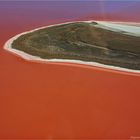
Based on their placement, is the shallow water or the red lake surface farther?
the shallow water

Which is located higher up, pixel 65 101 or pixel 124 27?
pixel 124 27

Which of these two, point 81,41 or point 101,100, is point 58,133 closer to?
point 101,100

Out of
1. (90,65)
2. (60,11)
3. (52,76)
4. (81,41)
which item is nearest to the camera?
(52,76)

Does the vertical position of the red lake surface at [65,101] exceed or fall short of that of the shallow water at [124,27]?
it falls short

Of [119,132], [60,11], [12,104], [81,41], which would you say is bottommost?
[119,132]

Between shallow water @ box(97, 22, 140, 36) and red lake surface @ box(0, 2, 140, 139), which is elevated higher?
shallow water @ box(97, 22, 140, 36)

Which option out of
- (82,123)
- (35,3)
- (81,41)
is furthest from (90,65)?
(35,3)

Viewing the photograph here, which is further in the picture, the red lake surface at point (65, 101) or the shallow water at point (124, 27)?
the shallow water at point (124, 27)

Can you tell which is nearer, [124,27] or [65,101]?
[65,101]
